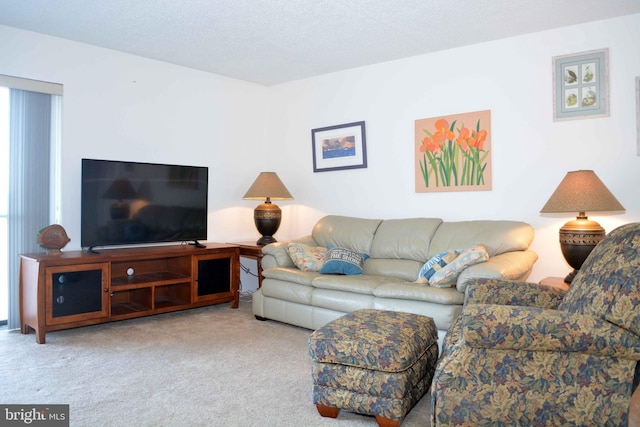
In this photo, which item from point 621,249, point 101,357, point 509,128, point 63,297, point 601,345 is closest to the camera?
point 601,345

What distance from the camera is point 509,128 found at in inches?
150

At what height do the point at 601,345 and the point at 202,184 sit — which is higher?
the point at 202,184

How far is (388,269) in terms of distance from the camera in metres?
3.87

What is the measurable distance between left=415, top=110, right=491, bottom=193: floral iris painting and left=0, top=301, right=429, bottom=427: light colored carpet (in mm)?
1784

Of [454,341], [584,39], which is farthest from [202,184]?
[584,39]

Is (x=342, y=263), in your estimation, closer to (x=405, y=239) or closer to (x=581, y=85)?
(x=405, y=239)

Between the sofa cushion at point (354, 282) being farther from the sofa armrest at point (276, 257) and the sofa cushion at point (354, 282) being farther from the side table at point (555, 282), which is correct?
the side table at point (555, 282)

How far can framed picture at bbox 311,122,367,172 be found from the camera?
474cm

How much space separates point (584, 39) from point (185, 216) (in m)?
3.64

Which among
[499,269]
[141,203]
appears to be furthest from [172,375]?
[499,269]

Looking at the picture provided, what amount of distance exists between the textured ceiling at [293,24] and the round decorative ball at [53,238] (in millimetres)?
1581

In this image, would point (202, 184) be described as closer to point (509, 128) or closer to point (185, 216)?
point (185, 216)

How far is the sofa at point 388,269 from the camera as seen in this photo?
10.0ft

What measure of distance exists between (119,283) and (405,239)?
239cm
